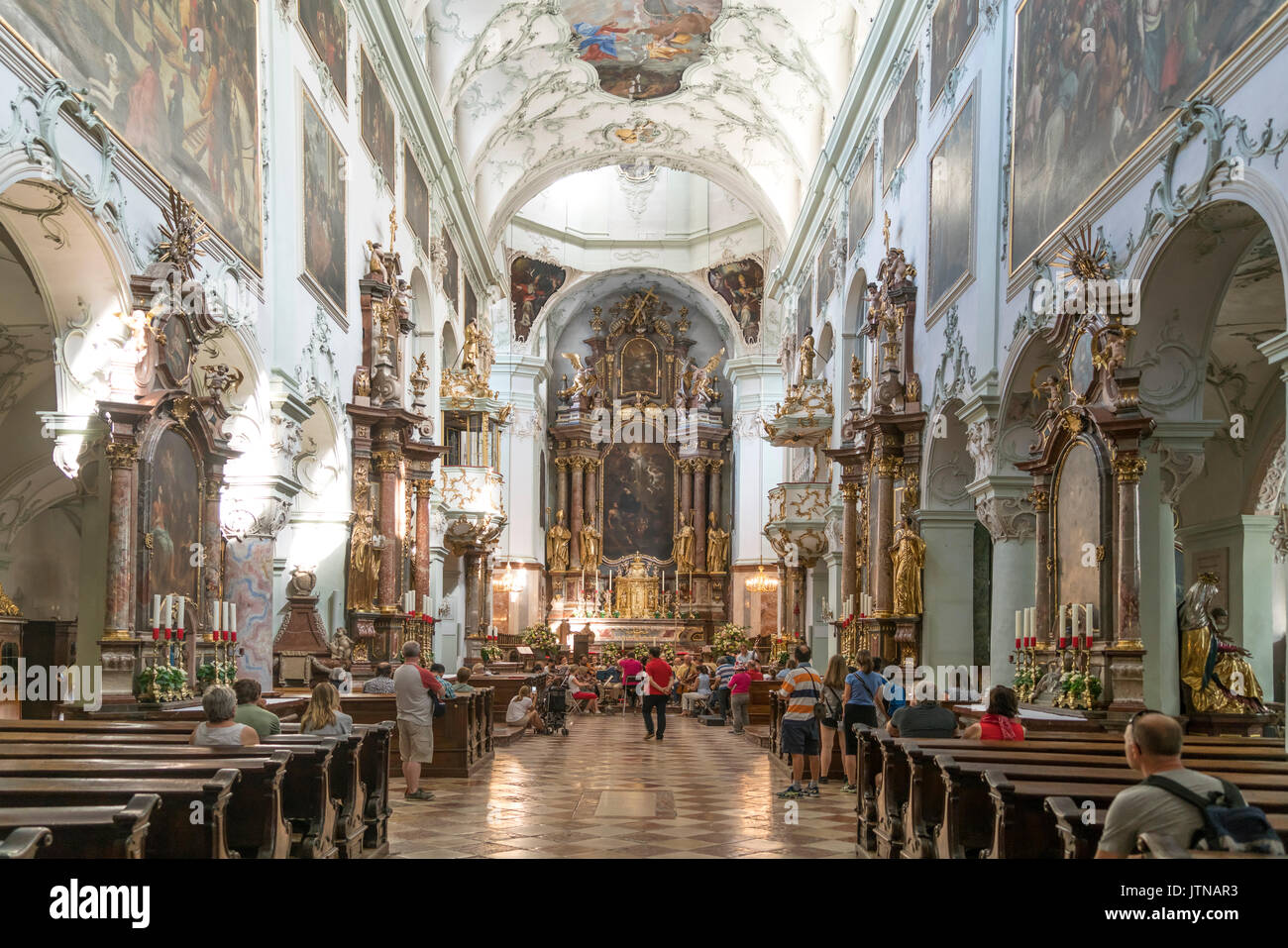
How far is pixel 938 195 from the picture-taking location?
54.1 ft

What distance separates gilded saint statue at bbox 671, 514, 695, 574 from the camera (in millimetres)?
38844

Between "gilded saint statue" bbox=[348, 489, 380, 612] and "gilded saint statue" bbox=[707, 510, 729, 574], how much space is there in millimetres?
22420

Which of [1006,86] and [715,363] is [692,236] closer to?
[715,363]

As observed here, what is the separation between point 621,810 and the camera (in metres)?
11.0

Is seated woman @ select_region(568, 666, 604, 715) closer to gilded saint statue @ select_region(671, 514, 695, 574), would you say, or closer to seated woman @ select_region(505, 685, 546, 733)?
seated woman @ select_region(505, 685, 546, 733)

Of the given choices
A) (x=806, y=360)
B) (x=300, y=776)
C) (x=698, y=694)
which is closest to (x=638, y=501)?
(x=698, y=694)

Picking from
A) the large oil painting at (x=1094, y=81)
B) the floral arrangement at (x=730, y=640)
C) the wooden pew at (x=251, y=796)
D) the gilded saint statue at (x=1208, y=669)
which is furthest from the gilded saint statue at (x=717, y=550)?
the wooden pew at (x=251, y=796)

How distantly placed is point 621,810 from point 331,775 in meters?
3.59

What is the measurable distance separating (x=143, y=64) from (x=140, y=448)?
343 cm

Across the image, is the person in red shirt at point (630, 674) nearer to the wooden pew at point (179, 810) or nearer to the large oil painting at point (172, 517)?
the large oil painting at point (172, 517)

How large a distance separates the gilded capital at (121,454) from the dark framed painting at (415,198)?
12.3 m

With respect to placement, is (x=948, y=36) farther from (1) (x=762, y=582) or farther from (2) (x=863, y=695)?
(1) (x=762, y=582)

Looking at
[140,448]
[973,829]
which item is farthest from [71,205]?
[973,829]

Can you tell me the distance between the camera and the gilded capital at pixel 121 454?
9.77 m
